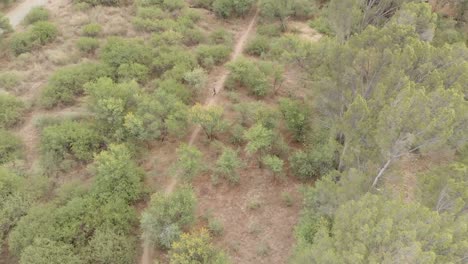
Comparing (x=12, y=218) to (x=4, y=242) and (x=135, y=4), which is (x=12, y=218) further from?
(x=135, y=4)

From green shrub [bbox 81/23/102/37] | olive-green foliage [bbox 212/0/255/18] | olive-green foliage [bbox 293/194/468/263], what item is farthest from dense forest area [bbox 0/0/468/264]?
olive-green foliage [bbox 212/0/255/18]

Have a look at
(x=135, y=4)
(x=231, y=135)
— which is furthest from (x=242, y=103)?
(x=135, y=4)

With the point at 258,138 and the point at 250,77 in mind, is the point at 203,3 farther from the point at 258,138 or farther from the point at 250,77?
the point at 258,138

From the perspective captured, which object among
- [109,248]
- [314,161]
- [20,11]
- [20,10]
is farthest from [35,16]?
[314,161]

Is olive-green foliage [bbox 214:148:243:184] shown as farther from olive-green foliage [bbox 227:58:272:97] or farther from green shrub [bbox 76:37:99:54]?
green shrub [bbox 76:37:99:54]

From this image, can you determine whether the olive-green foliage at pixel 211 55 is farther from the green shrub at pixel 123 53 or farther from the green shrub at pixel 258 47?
the green shrub at pixel 123 53

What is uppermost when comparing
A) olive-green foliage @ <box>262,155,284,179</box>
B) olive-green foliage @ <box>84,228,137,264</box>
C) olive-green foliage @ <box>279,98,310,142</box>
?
olive-green foliage @ <box>279,98,310,142</box>

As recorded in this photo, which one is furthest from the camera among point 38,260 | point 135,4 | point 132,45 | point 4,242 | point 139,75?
point 135,4
